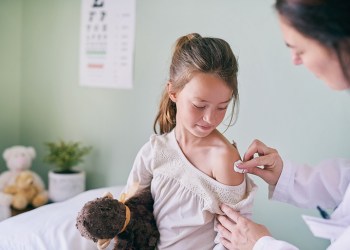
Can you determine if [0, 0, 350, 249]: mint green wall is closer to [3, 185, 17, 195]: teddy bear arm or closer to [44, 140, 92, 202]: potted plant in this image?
[44, 140, 92, 202]: potted plant

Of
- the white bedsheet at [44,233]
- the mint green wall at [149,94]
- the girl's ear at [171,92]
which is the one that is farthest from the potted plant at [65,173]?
the girl's ear at [171,92]

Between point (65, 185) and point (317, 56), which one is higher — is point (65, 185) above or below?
below

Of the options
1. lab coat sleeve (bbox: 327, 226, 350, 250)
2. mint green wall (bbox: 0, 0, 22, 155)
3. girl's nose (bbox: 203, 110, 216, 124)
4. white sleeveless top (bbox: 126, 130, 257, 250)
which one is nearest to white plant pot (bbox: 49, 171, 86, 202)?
mint green wall (bbox: 0, 0, 22, 155)

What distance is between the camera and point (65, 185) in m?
1.93

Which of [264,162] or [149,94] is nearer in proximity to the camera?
[264,162]

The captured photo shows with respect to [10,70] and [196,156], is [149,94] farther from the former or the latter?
[10,70]

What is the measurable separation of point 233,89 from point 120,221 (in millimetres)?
464

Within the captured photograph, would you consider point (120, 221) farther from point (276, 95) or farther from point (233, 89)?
point (276, 95)

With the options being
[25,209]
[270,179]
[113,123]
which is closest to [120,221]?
[270,179]

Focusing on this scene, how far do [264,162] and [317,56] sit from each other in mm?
445

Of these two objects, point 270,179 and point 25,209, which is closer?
point 270,179

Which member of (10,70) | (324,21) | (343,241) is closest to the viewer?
(324,21)

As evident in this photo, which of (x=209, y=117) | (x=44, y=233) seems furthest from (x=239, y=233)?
(x=44, y=233)

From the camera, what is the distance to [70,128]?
2.14 m
